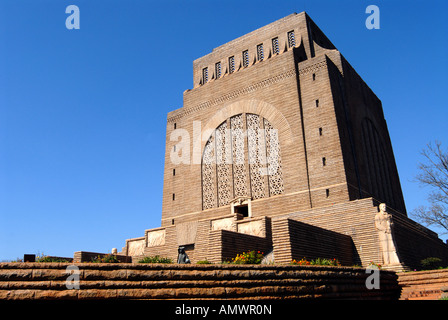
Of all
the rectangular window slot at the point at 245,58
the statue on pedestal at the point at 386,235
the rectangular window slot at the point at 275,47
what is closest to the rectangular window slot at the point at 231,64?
the rectangular window slot at the point at 245,58

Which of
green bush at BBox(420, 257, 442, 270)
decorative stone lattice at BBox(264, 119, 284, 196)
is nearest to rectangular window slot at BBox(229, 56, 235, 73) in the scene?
decorative stone lattice at BBox(264, 119, 284, 196)

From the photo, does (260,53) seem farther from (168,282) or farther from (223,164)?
(168,282)

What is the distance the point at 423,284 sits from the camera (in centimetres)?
1147

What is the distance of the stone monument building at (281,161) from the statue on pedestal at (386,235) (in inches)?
13.2

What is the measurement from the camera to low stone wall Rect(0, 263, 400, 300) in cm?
512

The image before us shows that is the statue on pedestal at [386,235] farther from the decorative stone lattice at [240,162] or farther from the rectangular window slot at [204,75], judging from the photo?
the rectangular window slot at [204,75]

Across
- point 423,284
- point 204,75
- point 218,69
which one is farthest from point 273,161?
point 423,284

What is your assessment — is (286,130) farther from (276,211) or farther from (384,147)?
(384,147)

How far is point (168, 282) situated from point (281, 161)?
56.0 ft

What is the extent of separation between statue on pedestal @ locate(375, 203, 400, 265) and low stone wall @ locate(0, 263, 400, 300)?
8239 mm

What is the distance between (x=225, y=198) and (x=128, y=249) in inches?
271

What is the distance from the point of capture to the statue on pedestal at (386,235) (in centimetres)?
1473
